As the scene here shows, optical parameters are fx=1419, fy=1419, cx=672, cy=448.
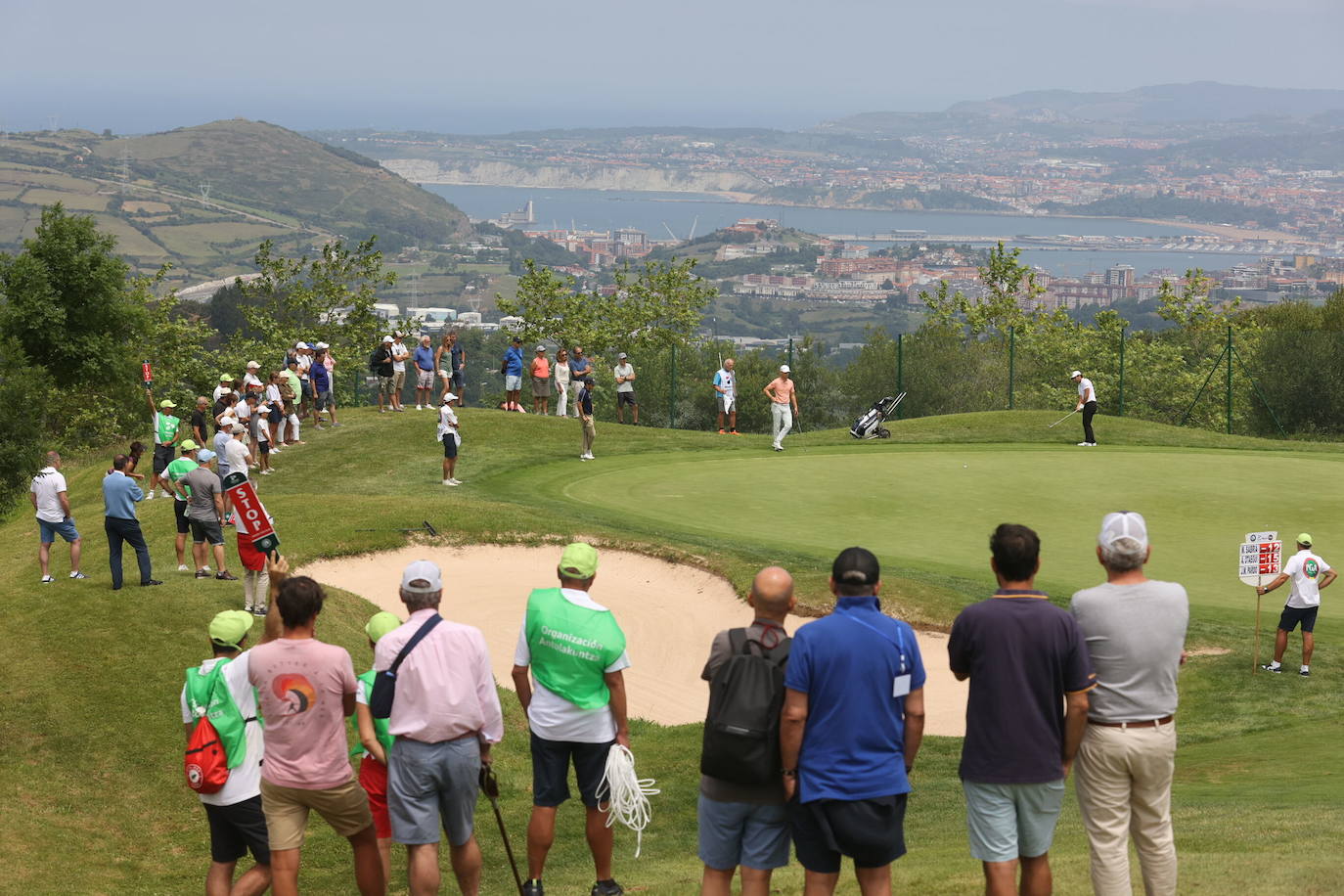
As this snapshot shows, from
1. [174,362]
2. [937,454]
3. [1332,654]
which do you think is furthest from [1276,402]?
[174,362]

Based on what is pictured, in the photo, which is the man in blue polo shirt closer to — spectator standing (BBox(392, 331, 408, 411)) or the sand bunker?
the sand bunker

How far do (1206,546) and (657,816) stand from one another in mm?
13319

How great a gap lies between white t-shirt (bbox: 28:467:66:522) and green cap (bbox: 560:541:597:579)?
1309cm

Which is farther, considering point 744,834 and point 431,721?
point 431,721

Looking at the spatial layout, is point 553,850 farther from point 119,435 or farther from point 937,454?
point 119,435

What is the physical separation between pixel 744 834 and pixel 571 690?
161cm

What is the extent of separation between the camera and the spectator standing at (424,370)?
119ft

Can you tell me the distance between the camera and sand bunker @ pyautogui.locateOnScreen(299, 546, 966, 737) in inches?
660

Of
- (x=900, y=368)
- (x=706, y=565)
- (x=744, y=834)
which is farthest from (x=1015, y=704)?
(x=900, y=368)

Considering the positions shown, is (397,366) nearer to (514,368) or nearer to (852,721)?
(514,368)

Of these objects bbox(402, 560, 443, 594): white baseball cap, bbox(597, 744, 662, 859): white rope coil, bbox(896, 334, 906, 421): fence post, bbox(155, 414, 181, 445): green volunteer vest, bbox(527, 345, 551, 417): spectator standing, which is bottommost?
bbox(896, 334, 906, 421): fence post

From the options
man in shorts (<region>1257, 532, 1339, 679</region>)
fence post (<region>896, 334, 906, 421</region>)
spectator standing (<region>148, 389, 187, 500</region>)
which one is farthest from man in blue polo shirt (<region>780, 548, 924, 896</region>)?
fence post (<region>896, 334, 906, 421</region>)

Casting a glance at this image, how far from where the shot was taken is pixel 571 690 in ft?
27.9

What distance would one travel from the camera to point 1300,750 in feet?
44.0
